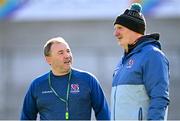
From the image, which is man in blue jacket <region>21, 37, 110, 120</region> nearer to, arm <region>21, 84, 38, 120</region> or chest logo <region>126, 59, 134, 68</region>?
arm <region>21, 84, 38, 120</region>

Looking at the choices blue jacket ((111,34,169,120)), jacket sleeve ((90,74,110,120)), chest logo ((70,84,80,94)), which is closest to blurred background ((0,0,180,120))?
jacket sleeve ((90,74,110,120))

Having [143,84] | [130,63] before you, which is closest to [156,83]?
[143,84]

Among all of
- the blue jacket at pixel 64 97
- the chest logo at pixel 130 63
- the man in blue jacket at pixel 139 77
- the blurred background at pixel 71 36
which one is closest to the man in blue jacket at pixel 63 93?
the blue jacket at pixel 64 97

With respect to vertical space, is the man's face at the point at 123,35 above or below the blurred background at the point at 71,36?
below

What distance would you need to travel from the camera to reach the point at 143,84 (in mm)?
5086

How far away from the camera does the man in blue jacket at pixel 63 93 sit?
6039mm

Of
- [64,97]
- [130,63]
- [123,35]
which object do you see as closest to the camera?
[130,63]

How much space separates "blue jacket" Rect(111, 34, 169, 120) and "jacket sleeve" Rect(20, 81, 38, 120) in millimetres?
1110

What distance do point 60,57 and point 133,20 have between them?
0.95 metres

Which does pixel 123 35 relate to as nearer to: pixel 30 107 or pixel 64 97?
pixel 64 97

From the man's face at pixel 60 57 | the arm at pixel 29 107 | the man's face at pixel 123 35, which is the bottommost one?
the arm at pixel 29 107

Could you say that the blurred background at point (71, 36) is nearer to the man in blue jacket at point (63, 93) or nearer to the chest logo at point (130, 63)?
the man in blue jacket at point (63, 93)

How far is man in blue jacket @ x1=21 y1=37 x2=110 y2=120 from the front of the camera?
19.8 ft

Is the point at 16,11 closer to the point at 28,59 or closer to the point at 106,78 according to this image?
the point at 28,59
